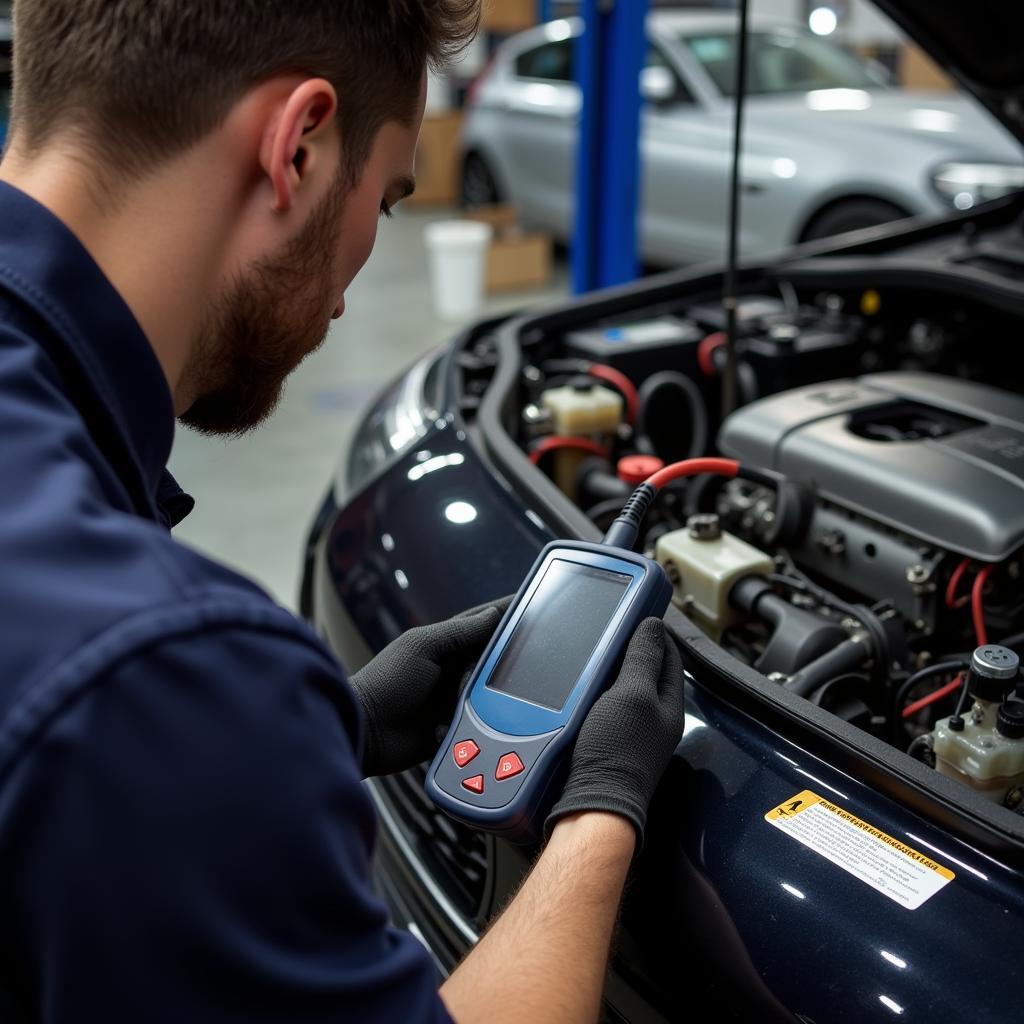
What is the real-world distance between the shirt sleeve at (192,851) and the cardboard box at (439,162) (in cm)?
755

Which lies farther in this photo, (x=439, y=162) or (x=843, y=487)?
(x=439, y=162)

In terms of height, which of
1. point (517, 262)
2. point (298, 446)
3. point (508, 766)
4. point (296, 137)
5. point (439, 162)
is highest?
point (296, 137)

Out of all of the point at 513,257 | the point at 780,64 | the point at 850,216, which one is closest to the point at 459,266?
the point at 513,257

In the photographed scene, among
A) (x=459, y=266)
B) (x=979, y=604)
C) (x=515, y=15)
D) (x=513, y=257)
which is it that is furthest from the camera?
(x=515, y=15)

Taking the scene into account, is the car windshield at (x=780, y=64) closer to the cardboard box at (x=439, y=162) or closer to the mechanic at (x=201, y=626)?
the cardboard box at (x=439, y=162)

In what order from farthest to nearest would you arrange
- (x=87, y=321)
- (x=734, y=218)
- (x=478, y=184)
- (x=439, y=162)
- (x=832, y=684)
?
1. (x=439, y=162)
2. (x=478, y=184)
3. (x=734, y=218)
4. (x=832, y=684)
5. (x=87, y=321)

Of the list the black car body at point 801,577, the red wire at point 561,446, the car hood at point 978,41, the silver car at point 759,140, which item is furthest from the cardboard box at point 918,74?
the red wire at point 561,446

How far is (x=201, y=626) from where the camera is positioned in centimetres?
55

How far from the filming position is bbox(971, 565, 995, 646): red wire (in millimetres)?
1165

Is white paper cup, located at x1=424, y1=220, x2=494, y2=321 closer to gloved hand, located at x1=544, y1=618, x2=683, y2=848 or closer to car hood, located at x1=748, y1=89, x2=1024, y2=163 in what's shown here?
car hood, located at x1=748, y1=89, x2=1024, y2=163

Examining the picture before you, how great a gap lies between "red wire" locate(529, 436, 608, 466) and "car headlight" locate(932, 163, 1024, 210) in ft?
8.60

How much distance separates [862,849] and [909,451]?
63 centimetres

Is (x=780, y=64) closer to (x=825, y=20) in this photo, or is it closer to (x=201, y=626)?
(x=201, y=626)

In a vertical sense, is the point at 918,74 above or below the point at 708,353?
above
